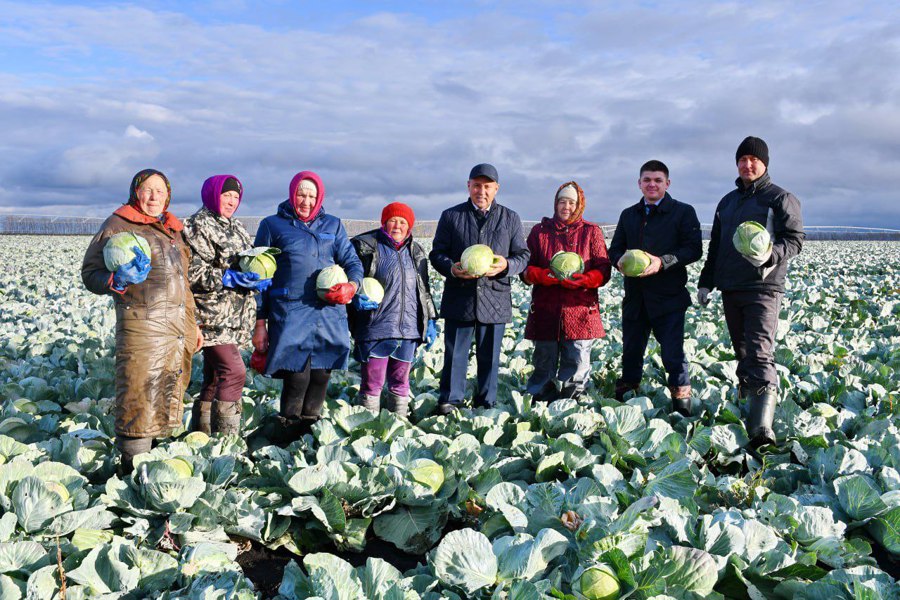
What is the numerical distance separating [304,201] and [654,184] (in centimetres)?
278

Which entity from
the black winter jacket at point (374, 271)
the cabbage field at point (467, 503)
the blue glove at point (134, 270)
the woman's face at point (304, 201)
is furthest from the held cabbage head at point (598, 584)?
the woman's face at point (304, 201)

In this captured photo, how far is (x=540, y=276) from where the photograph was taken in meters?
5.76

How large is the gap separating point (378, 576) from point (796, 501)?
225cm

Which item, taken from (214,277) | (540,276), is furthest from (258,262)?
(540,276)

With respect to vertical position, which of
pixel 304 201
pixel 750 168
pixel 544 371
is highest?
pixel 750 168

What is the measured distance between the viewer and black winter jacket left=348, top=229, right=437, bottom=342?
17.5 feet

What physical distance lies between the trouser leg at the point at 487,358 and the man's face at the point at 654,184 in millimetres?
1604

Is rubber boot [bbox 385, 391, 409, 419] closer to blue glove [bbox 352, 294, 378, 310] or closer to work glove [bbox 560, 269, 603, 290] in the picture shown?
blue glove [bbox 352, 294, 378, 310]

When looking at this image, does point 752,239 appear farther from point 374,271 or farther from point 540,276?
point 374,271

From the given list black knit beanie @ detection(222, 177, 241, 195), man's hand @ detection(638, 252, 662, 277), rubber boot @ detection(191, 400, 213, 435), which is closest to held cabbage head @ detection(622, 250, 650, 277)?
man's hand @ detection(638, 252, 662, 277)

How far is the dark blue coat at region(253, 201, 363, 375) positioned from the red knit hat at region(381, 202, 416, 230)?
62 centimetres

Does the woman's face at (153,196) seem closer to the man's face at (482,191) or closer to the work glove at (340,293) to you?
the work glove at (340,293)

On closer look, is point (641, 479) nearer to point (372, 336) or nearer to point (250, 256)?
point (372, 336)

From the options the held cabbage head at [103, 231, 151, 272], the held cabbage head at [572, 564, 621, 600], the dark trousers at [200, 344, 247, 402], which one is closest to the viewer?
the held cabbage head at [572, 564, 621, 600]
